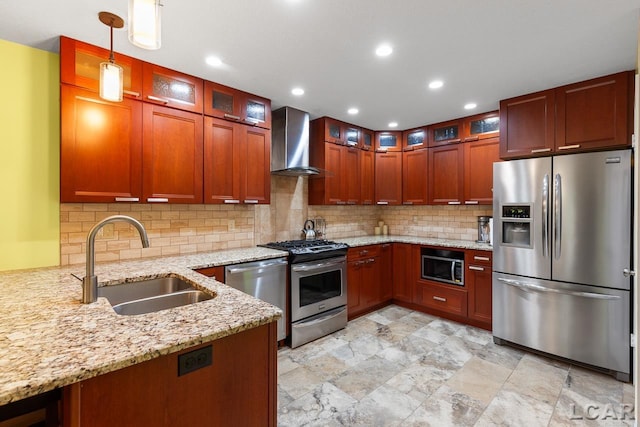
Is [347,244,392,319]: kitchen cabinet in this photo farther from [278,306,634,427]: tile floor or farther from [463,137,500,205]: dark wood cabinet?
[463,137,500,205]: dark wood cabinet

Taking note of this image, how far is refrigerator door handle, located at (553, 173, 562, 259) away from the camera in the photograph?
2.61 m

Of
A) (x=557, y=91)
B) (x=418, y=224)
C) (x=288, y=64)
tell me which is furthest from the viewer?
(x=418, y=224)

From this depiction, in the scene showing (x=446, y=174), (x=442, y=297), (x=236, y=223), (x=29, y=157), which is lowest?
(x=442, y=297)

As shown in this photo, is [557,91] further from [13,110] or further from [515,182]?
[13,110]


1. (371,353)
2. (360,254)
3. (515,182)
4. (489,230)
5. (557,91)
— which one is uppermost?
(557,91)

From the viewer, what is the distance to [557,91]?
2775 millimetres

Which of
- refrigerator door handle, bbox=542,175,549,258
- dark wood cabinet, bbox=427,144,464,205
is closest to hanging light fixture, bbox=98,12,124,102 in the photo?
refrigerator door handle, bbox=542,175,549,258

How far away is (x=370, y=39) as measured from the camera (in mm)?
2037

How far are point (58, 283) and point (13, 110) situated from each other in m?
1.38

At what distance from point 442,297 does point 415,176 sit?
65.6 inches

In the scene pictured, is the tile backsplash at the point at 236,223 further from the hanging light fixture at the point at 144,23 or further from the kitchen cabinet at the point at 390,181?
the hanging light fixture at the point at 144,23

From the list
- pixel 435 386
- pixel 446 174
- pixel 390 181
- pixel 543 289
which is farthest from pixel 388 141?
pixel 435 386

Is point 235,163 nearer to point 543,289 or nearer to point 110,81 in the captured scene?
point 110,81

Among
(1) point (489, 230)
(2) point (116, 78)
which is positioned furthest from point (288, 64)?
(1) point (489, 230)
